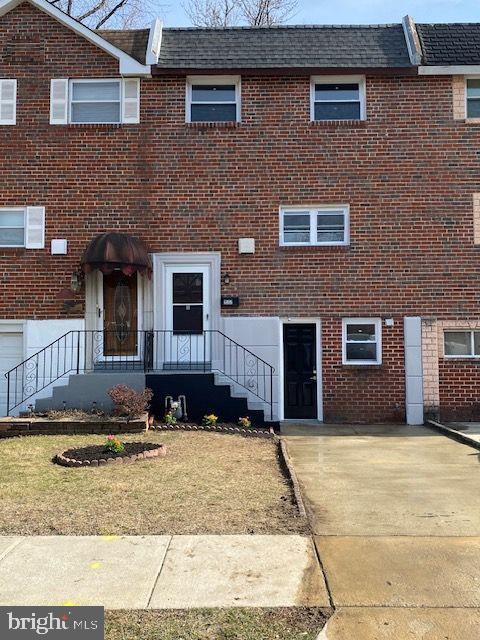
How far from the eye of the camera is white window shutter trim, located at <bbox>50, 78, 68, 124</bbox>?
12203mm

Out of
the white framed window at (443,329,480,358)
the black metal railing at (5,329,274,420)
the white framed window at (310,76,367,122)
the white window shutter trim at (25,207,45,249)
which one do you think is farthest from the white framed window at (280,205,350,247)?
the white window shutter trim at (25,207,45,249)

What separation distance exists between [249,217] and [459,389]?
5.72 m

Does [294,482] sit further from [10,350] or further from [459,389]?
[10,350]

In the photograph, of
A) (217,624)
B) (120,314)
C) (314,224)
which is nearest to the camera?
(217,624)

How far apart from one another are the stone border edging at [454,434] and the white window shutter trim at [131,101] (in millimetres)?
8862

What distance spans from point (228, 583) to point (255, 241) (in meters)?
8.88

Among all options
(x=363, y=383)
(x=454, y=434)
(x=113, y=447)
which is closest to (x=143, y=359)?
(x=113, y=447)

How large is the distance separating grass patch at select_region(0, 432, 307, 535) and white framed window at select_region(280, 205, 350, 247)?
5.41 meters

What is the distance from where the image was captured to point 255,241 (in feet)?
39.5

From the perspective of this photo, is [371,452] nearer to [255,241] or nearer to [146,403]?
[146,403]

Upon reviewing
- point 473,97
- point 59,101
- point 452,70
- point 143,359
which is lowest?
point 143,359

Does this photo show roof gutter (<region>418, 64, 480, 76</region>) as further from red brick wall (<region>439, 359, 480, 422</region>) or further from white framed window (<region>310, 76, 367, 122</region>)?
red brick wall (<region>439, 359, 480, 422</region>)

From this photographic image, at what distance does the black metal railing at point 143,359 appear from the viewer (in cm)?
1162

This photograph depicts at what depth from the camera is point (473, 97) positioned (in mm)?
12398
